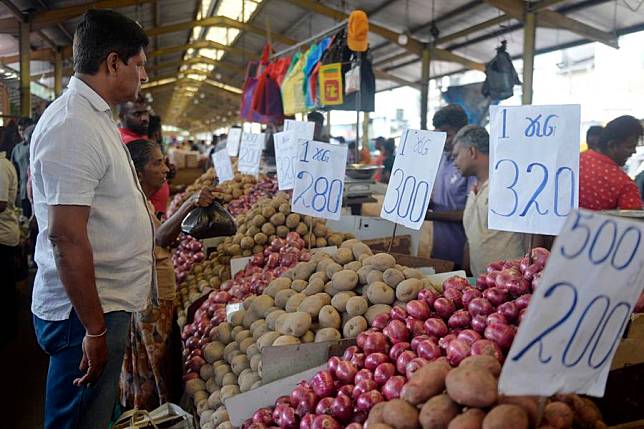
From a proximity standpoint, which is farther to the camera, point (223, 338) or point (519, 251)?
point (519, 251)

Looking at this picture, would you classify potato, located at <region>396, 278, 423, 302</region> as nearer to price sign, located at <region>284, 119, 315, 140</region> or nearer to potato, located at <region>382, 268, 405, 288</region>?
potato, located at <region>382, 268, 405, 288</region>

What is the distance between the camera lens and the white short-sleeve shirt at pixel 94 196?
155 cm

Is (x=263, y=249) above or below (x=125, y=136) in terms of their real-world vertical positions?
below

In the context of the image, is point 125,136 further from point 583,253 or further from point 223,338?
point 583,253

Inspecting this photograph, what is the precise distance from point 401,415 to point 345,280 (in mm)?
867

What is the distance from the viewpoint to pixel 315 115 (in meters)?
6.52

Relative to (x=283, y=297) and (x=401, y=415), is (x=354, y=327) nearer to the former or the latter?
(x=283, y=297)

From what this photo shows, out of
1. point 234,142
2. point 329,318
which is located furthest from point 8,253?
point 329,318

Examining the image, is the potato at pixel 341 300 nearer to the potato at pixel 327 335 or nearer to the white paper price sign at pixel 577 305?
the potato at pixel 327 335

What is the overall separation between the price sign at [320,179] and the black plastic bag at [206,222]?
360 mm

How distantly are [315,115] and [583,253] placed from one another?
5802 millimetres

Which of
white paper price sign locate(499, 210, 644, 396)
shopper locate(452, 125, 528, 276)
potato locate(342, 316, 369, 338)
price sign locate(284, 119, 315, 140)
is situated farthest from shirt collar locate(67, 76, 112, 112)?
shopper locate(452, 125, 528, 276)

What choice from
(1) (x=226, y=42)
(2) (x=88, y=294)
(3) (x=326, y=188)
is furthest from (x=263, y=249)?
(1) (x=226, y=42)

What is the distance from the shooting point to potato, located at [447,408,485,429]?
1052mm
